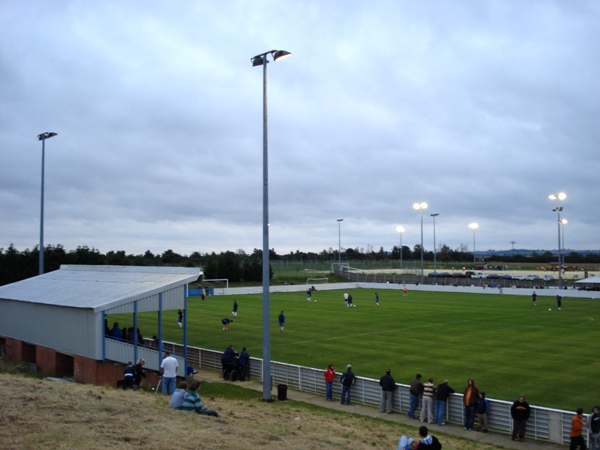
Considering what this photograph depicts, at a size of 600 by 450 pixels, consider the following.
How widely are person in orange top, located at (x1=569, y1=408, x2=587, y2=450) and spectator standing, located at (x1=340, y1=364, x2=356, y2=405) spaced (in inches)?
274

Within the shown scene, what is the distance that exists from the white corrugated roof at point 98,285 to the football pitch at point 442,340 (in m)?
5.99

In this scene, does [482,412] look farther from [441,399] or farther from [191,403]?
[191,403]

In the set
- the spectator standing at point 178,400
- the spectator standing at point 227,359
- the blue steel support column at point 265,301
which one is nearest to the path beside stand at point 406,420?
the spectator standing at point 227,359

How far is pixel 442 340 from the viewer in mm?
31719

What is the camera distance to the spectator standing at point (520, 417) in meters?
15.1

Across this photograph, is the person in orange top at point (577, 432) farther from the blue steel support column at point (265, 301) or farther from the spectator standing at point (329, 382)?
the blue steel support column at point (265, 301)

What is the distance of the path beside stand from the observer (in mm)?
14859

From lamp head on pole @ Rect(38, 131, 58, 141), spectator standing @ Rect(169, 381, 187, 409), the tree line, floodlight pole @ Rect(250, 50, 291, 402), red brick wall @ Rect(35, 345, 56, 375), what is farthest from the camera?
the tree line

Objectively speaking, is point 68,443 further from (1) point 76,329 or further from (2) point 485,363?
(2) point 485,363

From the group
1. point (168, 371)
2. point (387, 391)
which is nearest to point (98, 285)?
point (168, 371)

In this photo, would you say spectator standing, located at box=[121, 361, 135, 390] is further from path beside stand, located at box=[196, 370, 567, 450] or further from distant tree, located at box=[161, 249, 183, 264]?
distant tree, located at box=[161, 249, 183, 264]

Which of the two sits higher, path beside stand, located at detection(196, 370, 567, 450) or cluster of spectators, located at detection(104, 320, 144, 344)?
cluster of spectators, located at detection(104, 320, 144, 344)

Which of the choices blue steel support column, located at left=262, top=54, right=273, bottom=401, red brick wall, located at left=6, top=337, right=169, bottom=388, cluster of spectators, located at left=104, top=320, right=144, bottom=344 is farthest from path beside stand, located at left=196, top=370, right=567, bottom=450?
cluster of spectators, located at left=104, top=320, right=144, bottom=344

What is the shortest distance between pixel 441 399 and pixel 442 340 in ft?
51.2
